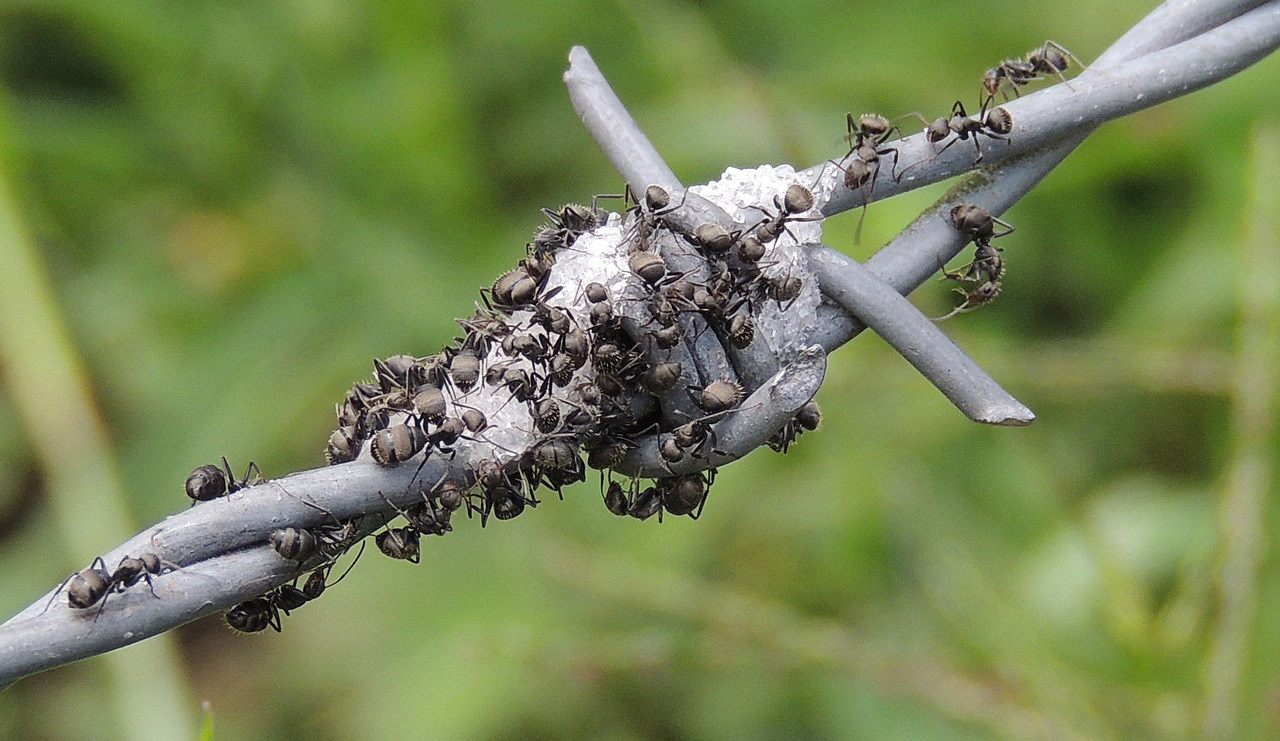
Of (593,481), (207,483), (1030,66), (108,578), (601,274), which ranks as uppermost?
(593,481)

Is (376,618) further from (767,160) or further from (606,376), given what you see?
(606,376)

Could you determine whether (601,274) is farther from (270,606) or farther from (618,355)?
(270,606)

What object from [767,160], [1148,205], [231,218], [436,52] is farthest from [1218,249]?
[231,218]

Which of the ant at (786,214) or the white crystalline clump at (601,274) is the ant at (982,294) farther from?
the white crystalline clump at (601,274)

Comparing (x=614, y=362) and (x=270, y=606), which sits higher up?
(x=614, y=362)

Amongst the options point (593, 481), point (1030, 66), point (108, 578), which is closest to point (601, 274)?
point (108, 578)

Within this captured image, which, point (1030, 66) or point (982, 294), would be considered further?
point (1030, 66)

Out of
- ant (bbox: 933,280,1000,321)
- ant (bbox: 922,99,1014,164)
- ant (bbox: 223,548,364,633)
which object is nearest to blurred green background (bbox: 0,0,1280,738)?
ant (bbox: 933,280,1000,321)
